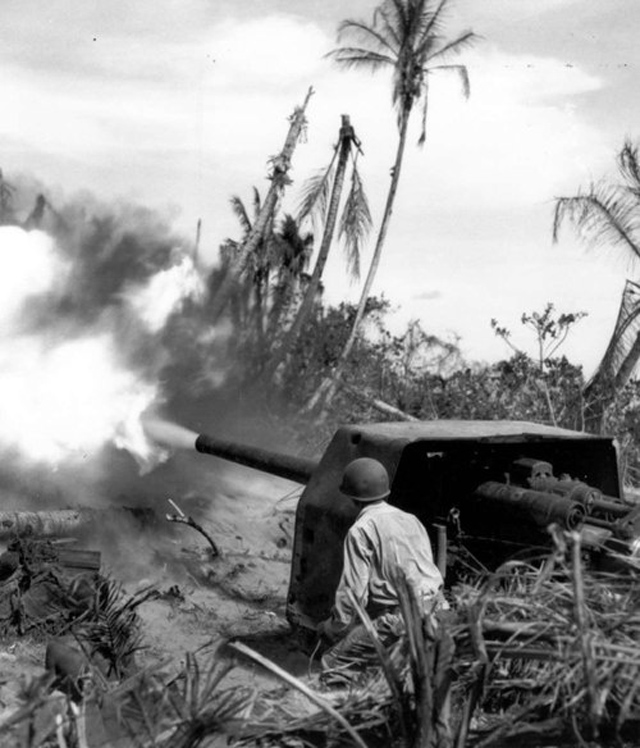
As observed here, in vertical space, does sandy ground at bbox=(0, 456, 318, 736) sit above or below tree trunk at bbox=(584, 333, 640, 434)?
below

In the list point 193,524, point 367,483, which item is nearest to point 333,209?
point 193,524

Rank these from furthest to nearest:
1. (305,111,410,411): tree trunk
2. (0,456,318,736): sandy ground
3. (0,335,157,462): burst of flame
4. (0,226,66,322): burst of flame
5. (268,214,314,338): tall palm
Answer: (268,214,314,338): tall palm → (305,111,410,411): tree trunk → (0,226,66,322): burst of flame → (0,335,157,462): burst of flame → (0,456,318,736): sandy ground

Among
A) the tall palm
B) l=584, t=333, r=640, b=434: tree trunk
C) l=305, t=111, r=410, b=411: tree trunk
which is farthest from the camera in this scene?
the tall palm

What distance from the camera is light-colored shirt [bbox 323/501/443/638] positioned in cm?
589

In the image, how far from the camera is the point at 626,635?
321 cm

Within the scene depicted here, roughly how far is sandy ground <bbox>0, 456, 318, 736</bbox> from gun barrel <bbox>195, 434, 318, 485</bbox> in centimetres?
141

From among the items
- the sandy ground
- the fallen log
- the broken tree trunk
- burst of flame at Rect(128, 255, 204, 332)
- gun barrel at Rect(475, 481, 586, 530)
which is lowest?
the sandy ground

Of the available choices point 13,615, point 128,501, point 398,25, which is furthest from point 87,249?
point 398,25

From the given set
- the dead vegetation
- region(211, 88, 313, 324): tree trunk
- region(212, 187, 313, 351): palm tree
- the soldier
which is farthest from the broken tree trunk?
the dead vegetation

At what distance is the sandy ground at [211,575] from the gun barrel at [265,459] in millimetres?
1407

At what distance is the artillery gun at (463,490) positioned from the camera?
308 inches

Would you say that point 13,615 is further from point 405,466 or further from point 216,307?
point 216,307

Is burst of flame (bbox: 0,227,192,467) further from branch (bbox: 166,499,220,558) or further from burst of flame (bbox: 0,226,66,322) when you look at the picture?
branch (bbox: 166,499,220,558)

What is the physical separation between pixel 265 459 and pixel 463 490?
2128 millimetres
